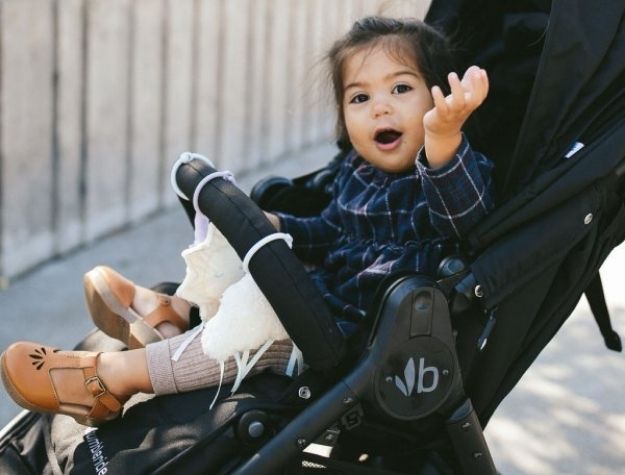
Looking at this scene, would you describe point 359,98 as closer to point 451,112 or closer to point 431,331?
point 451,112

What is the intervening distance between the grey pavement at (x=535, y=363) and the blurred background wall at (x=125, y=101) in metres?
0.13

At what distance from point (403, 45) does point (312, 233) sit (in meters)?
0.56

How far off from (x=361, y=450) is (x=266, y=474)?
372 millimetres

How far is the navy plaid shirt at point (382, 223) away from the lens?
2346 millimetres

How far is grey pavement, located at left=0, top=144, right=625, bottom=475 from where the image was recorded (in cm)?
329

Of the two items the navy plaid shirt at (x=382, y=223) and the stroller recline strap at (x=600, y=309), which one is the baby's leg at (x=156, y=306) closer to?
the navy plaid shirt at (x=382, y=223)

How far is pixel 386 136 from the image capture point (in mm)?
2705

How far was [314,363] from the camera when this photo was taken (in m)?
2.16

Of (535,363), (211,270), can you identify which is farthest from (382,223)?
(535,363)

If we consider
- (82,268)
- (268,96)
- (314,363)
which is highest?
(314,363)

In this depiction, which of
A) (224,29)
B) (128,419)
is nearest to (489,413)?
(128,419)

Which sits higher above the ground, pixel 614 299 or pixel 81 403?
pixel 81 403

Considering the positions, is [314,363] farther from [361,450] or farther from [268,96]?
[268,96]

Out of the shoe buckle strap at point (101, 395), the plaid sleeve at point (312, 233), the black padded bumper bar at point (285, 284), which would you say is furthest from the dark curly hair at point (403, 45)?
the shoe buckle strap at point (101, 395)
